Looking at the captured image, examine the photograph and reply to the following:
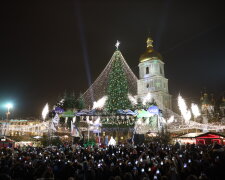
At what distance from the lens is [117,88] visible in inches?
1487

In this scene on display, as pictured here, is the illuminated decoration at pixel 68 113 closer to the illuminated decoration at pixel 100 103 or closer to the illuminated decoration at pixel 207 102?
the illuminated decoration at pixel 100 103

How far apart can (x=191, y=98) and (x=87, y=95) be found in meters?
69.9

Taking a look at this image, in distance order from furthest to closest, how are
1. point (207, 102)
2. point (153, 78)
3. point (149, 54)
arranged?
point (207, 102) → point (149, 54) → point (153, 78)

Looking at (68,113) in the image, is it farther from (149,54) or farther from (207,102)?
(207,102)

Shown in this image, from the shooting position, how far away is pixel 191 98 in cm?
9394

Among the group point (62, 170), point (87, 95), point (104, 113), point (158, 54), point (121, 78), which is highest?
point (158, 54)

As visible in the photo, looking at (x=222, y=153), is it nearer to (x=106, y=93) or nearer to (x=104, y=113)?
(x=104, y=113)

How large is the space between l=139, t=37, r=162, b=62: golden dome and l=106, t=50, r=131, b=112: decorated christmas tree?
116 feet

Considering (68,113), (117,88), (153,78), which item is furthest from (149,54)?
(68,113)

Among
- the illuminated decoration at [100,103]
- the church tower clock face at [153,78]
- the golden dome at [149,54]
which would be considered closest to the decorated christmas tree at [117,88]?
the illuminated decoration at [100,103]

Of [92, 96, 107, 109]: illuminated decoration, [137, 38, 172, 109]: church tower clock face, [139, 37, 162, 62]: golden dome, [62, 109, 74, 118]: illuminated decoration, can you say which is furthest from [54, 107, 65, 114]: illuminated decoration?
[139, 37, 162, 62]: golden dome

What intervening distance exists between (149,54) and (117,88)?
3927cm

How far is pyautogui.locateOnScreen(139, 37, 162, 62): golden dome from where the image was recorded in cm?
7169

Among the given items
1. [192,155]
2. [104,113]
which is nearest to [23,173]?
[192,155]
